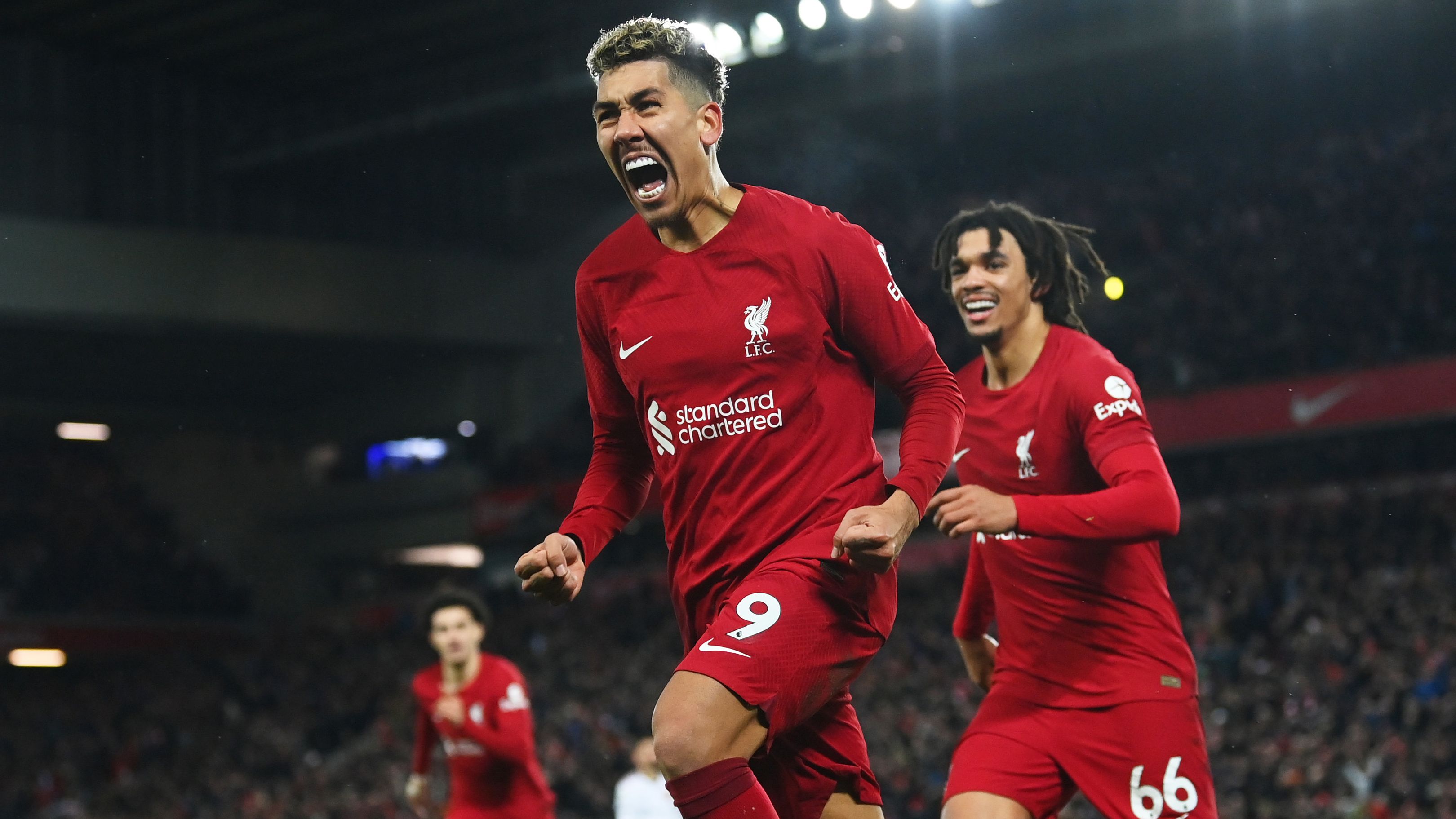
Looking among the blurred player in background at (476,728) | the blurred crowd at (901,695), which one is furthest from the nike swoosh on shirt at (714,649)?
the blurred crowd at (901,695)

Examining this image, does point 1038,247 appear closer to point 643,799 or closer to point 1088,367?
point 1088,367

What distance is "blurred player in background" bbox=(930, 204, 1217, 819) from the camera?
4.11m

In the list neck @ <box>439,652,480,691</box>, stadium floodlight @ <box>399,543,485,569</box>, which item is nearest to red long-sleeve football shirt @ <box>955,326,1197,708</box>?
neck @ <box>439,652,480,691</box>

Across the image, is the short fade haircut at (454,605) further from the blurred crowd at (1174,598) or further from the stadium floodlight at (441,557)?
the stadium floodlight at (441,557)

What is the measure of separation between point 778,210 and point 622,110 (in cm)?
43

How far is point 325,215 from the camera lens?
2792 centimetres

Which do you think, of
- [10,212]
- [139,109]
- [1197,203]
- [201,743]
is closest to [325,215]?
[139,109]

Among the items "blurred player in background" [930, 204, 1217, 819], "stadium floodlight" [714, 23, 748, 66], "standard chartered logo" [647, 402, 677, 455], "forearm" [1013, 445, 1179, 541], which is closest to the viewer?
"standard chartered logo" [647, 402, 677, 455]

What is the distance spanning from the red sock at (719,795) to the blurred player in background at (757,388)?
0.23 meters

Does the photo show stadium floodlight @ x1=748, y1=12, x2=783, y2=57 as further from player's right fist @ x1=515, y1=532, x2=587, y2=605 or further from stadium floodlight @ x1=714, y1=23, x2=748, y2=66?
player's right fist @ x1=515, y1=532, x2=587, y2=605

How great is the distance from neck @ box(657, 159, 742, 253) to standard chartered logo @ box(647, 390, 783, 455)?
39 cm

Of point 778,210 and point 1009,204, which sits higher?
point 1009,204

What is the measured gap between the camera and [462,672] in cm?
788

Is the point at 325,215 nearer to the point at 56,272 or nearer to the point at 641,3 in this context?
the point at 56,272
